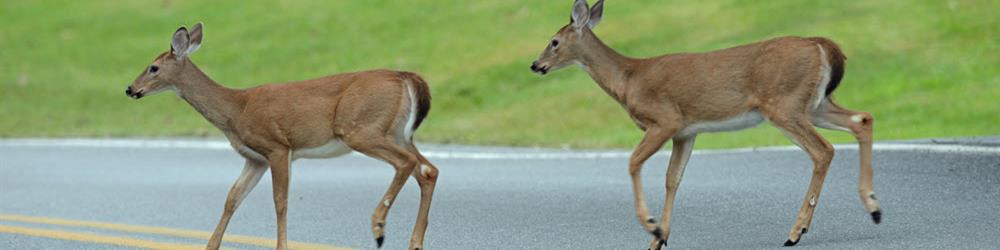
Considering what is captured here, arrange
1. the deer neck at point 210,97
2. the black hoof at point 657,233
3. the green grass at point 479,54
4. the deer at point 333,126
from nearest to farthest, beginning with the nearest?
the black hoof at point 657,233
the deer at point 333,126
the deer neck at point 210,97
the green grass at point 479,54

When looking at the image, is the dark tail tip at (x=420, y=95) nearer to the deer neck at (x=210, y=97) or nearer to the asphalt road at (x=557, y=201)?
the deer neck at (x=210, y=97)

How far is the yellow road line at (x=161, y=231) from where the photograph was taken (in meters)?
9.84

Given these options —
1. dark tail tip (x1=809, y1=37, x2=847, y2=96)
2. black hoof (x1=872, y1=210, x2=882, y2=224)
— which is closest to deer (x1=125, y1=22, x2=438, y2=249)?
dark tail tip (x1=809, y1=37, x2=847, y2=96)

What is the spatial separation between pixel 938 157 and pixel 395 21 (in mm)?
19135

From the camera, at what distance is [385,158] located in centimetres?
837

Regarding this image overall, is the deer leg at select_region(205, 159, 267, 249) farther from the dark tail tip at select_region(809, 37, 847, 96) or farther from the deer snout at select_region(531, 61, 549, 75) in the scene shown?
the dark tail tip at select_region(809, 37, 847, 96)

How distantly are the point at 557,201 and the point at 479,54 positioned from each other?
628 inches

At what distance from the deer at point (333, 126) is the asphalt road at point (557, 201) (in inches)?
44.9

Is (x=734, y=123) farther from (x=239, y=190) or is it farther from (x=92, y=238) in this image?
(x=92, y=238)

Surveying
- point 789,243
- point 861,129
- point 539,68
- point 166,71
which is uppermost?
point 166,71

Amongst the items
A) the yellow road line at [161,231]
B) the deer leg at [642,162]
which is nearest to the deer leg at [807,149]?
the deer leg at [642,162]

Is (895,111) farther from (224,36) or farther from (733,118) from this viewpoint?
(224,36)

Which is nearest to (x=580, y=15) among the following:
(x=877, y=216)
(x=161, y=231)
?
(x=877, y=216)

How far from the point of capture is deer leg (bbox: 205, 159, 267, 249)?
873 cm
